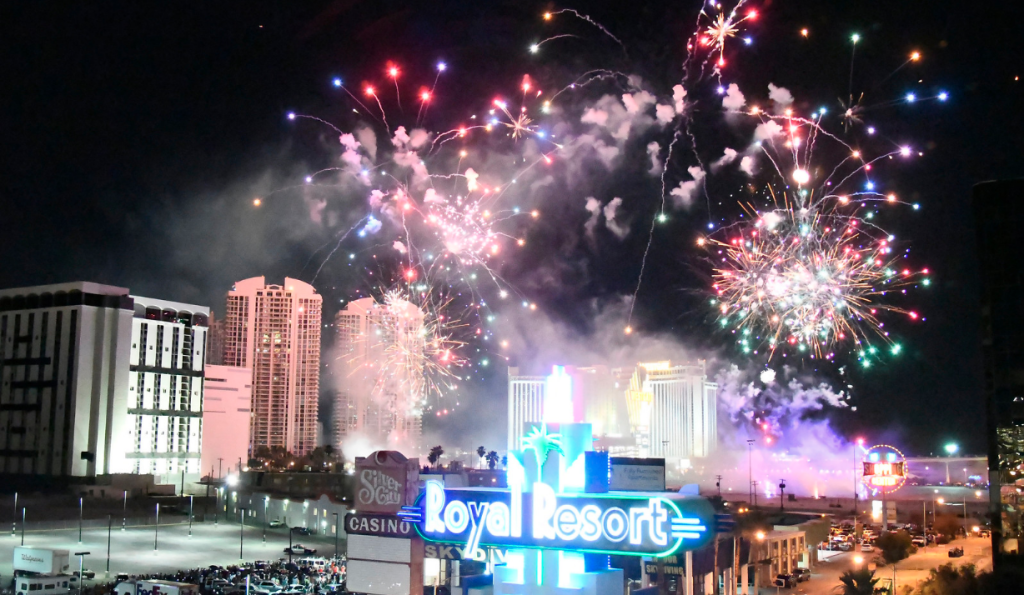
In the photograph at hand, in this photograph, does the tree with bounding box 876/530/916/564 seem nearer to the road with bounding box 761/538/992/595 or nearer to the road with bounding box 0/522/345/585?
the road with bounding box 761/538/992/595

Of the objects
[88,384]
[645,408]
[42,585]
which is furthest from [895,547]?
[645,408]

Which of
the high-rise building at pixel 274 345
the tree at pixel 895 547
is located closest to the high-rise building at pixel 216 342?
the high-rise building at pixel 274 345

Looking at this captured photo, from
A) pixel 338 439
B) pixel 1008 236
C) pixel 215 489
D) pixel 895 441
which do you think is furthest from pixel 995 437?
pixel 338 439

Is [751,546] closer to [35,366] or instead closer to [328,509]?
[328,509]

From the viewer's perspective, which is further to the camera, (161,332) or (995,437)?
(161,332)

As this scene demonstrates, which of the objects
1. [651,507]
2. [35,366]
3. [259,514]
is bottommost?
[259,514]

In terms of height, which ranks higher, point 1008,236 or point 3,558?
point 1008,236

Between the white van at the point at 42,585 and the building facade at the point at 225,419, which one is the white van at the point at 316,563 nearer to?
the white van at the point at 42,585

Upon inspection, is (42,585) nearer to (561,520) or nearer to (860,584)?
(561,520)
